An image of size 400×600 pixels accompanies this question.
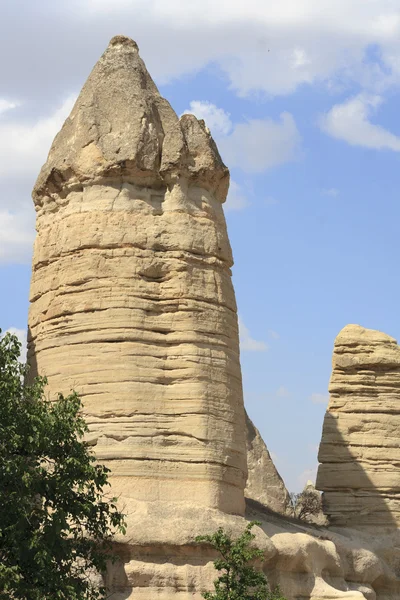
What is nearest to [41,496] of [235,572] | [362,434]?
[235,572]

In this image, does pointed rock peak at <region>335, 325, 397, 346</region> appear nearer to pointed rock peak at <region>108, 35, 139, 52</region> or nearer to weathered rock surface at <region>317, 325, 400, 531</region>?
weathered rock surface at <region>317, 325, 400, 531</region>

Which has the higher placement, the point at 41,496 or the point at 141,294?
the point at 141,294

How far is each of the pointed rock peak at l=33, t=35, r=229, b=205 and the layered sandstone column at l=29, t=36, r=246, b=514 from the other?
0.03 m

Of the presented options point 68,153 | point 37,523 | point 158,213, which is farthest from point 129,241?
point 37,523

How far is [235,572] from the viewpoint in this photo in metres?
Answer: 21.7

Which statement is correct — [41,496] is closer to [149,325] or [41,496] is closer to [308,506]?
[149,325]

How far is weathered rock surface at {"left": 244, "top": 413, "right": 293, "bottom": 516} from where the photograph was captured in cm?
3719

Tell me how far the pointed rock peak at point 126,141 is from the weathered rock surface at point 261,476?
1317 cm

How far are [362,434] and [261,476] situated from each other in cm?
457

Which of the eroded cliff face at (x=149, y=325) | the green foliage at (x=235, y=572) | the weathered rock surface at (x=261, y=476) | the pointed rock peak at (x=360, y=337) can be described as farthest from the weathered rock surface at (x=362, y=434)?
the green foliage at (x=235, y=572)

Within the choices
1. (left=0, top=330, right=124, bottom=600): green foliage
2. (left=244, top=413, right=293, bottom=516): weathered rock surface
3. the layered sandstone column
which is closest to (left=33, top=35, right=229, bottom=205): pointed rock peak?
the layered sandstone column

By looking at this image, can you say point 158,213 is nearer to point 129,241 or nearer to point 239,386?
point 129,241

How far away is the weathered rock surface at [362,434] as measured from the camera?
33.6m

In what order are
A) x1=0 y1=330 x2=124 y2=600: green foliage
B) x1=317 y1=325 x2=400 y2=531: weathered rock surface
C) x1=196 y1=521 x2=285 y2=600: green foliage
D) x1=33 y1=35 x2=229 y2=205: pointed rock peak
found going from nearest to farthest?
x1=0 y1=330 x2=124 y2=600: green foliage, x1=196 y1=521 x2=285 y2=600: green foliage, x1=33 y1=35 x2=229 y2=205: pointed rock peak, x1=317 y1=325 x2=400 y2=531: weathered rock surface
